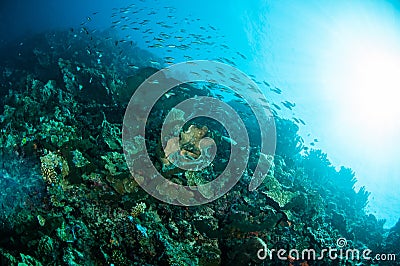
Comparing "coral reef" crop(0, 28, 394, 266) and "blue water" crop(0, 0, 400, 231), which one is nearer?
"coral reef" crop(0, 28, 394, 266)

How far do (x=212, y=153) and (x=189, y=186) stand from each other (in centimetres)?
109

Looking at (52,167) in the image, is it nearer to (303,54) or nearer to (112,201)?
(112,201)

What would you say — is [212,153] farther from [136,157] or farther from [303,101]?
[303,101]

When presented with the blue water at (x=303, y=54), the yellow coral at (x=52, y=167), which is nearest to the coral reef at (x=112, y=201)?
the yellow coral at (x=52, y=167)

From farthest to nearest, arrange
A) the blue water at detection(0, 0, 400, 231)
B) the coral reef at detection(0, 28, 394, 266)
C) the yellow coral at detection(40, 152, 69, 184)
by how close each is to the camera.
→ the blue water at detection(0, 0, 400, 231), the yellow coral at detection(40, 152, 69, 184), the coral reef at detection(0, 28, 394, 266)

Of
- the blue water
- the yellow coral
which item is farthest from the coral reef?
the blue water

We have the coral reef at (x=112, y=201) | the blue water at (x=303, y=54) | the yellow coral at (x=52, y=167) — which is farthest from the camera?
the blue water at (x=303, y=54)

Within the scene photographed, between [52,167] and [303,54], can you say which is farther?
[303,54]

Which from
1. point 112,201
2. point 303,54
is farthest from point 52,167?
point 303,54

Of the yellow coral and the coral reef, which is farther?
the yellow coral

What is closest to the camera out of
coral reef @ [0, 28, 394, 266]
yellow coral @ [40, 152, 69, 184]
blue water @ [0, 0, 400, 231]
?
coral reef @ [0, 28, 394, 266]

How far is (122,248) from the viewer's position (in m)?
4.02

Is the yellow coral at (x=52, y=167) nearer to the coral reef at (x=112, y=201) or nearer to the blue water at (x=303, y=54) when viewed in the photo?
the coral reef at (x=112, y=201)

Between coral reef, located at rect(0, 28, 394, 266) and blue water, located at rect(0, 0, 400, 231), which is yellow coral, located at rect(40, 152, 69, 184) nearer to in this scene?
coral reef, located at rect(0, 28, 394, 266)
